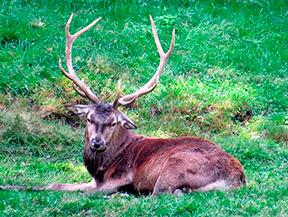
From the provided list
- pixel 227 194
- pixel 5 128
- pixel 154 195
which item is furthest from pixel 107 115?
pixel 5 128

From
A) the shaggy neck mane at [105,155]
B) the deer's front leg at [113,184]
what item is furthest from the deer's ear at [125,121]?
Result: the deer's front leg at [113,184]

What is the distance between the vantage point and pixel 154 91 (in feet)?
35.8

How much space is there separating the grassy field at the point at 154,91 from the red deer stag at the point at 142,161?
303 mm

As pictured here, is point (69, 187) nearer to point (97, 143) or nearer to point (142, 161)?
point (97, 143)

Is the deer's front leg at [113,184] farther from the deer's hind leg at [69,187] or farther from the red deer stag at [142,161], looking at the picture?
the deer's hind leg at [69,187]

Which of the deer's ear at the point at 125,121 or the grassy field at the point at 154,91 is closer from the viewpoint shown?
the grassy field at the point at 154,91

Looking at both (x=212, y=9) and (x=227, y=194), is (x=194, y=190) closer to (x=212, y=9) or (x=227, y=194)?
(x=227, y=194)

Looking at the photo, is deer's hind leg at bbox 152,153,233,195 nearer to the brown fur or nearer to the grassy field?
the brown fur

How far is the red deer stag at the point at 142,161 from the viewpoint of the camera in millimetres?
6137

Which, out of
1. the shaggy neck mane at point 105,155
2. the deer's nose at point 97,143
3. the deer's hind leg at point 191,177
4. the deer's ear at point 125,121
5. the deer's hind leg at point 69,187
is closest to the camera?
the deer's hind leg at point 191,177

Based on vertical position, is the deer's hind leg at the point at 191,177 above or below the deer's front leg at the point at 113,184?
above

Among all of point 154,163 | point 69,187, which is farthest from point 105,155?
point 154,163

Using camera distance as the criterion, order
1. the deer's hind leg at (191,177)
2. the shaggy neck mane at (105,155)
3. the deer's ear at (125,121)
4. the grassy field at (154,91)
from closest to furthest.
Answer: the grassy field at (154,91) → the deer's hind leg at (191,177) → the shaggy neck mane at (105,155) → the deer's ear at (125,121)

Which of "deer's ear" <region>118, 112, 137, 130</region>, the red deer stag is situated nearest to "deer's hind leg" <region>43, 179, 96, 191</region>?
the red deer stag
